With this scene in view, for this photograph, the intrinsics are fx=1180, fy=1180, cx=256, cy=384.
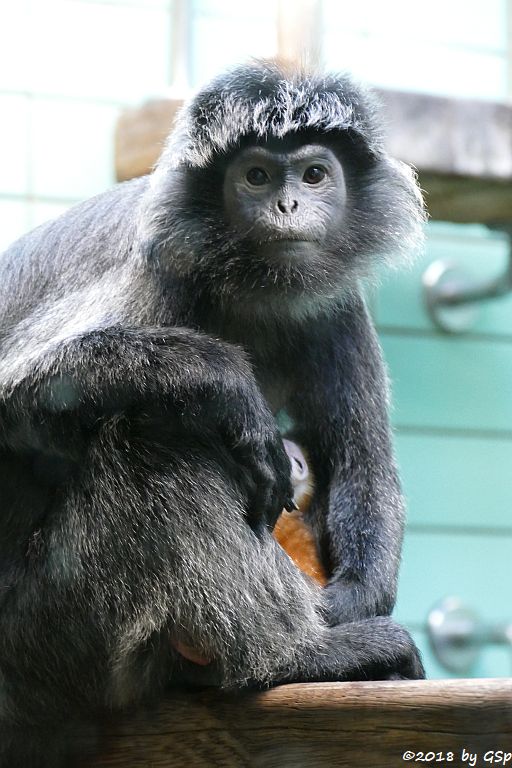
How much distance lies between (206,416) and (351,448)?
464 millimetres

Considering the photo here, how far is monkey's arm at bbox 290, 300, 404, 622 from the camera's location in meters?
2.09

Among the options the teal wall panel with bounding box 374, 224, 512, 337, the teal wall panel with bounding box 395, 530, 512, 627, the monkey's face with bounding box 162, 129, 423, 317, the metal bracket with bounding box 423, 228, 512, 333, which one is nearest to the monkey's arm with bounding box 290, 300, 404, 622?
the monkey's face with bounding box 162, 129, 423, 317

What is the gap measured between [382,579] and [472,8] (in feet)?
4.56

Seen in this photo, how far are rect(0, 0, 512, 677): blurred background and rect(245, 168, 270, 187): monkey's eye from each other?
1.63 ft

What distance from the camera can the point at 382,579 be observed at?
205cm

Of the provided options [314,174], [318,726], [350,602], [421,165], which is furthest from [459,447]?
[318,726]

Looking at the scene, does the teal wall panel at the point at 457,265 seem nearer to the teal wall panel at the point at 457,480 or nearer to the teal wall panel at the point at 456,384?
the teal wall panel at the point at 456,384

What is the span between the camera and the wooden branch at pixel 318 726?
1.38 metres

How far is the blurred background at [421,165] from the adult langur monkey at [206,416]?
18.9 inches

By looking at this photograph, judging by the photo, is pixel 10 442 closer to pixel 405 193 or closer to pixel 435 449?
pixel 405 193

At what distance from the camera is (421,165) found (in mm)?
3012

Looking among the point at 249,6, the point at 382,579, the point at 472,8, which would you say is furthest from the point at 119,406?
the point at 472,8

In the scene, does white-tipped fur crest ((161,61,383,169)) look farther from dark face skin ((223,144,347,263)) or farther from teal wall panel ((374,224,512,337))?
teal wall panel ((374,224,512,337))

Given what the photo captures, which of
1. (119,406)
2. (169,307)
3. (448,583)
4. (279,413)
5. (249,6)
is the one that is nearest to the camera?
(119,406)
